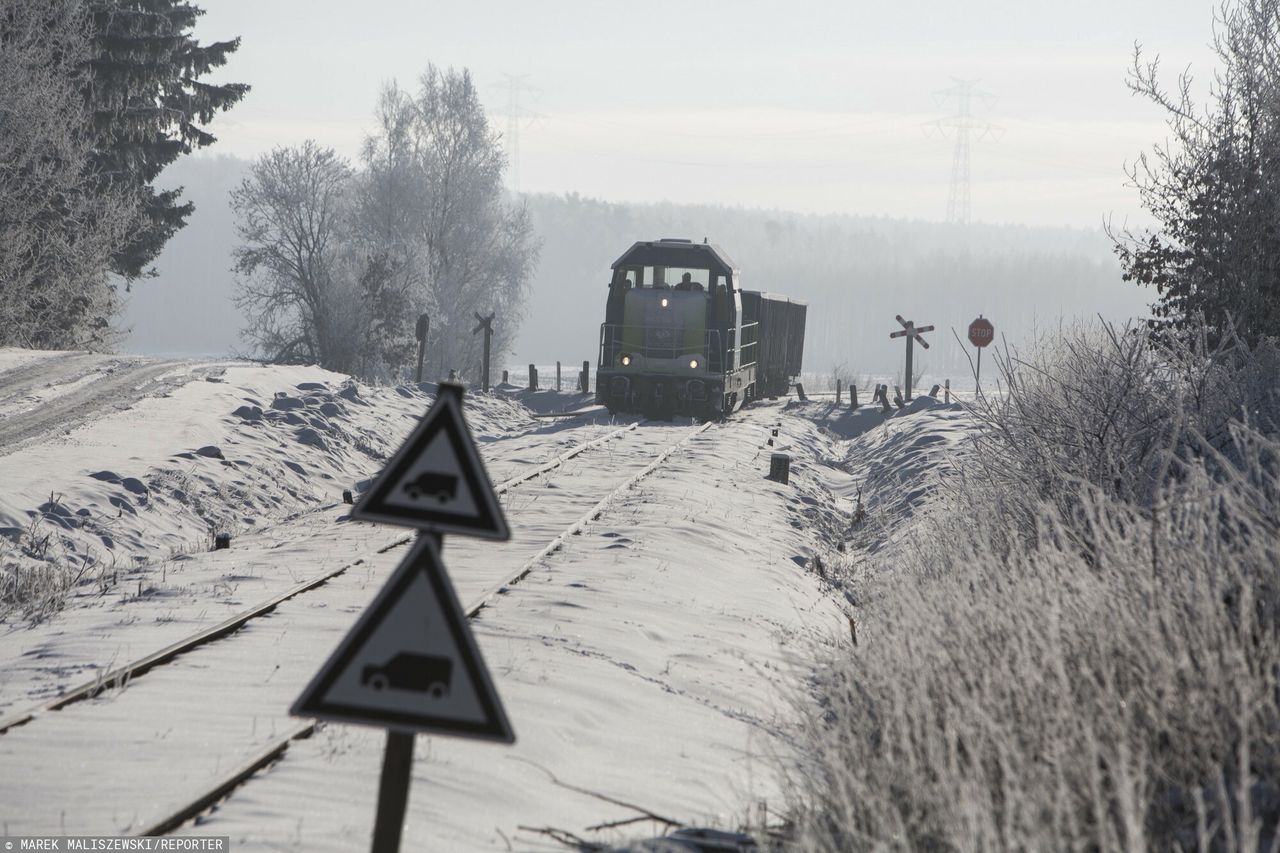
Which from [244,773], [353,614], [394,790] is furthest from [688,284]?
[394,790]

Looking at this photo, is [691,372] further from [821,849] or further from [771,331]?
[821,849]

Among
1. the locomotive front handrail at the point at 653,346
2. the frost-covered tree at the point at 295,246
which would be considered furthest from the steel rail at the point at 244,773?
the frost-covered tree at the point at 295,246

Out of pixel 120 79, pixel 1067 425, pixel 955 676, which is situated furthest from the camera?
pixel 120 79

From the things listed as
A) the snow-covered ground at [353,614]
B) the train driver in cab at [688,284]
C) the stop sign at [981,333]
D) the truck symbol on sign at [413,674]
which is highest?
the train driver in cab at [688,284]

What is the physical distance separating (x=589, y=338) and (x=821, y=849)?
7336 inches

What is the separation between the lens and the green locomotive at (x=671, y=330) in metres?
27.8

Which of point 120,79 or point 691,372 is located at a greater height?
point 120,79

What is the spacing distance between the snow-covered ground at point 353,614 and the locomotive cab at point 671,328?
4025 millimetres

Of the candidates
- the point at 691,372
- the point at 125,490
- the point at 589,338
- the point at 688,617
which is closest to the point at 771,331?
the point at 691,372

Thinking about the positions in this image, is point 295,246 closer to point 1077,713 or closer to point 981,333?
point 981,333

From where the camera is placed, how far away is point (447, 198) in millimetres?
52281

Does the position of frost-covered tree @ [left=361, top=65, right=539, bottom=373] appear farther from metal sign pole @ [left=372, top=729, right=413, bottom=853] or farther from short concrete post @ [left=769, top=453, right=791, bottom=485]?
metal sign pole @ [left=372, top=729, right=413, bottom=853]

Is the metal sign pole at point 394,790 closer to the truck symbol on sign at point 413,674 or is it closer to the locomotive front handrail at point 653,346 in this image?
the truck symbol on sign at point 413,674

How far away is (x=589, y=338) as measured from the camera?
7466 inches
